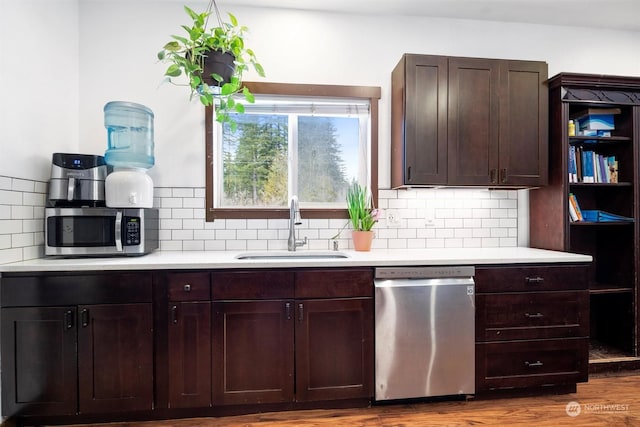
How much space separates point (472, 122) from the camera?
2232 mm

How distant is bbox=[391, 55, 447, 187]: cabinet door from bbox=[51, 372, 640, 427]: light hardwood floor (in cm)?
144

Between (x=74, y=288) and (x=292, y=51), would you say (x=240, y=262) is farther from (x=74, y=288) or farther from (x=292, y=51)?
(x=292, y=51)

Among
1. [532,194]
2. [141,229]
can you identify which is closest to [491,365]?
[532,194]

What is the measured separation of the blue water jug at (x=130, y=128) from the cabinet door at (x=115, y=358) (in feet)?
3.13

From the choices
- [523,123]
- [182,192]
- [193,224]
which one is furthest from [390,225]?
[182,192]

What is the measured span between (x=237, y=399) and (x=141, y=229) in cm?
117

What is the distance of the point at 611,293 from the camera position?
2.38 metres

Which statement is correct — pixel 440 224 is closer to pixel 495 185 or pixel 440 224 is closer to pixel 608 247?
pixel 495 185

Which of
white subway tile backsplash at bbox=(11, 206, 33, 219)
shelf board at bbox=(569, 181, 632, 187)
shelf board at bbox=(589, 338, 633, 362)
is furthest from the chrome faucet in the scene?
shelf board at bbox=(589, 338, 633, 362)

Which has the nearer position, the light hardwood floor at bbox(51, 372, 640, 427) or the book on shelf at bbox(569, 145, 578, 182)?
the light hardwood floor at bbox(51, 372, 640, 427)

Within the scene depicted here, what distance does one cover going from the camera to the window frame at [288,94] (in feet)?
7.80

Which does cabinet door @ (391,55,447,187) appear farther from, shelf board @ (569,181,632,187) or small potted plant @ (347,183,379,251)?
shelf board @ (569,181,632,187)

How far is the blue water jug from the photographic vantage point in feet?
6.99

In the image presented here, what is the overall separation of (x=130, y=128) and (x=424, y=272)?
7.09 ft
